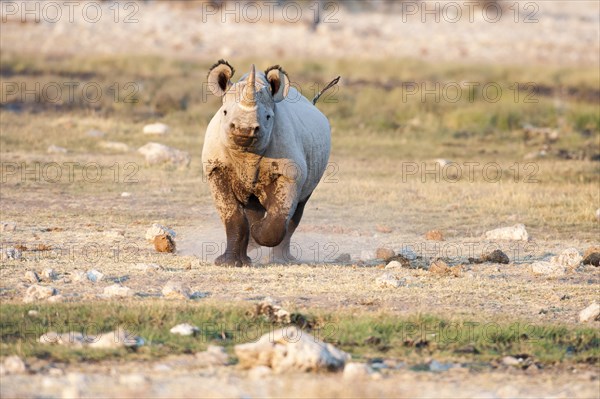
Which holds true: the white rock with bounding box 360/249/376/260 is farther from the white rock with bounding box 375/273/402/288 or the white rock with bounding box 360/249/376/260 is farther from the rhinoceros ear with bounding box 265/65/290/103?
the rhinoceros ear with bounding box 265/65/290/103

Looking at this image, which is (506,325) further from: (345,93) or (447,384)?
(345,93)

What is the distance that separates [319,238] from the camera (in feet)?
44.8

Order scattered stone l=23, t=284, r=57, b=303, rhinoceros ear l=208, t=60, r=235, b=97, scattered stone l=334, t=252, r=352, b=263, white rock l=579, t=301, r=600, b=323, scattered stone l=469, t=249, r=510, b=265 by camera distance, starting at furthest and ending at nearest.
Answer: scattered stone l=469, t=249, r=510, b=265 → scattered stone l=334, t=252, r=352, b=263 → rhinoceros ear l=208, t=60, r=235, b=97 → white rock l=579, t=301, r=600, b=323 → scattered stone l=23, t=284, r=57, b=303

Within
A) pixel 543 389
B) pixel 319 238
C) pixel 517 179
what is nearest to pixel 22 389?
pixel 543 389

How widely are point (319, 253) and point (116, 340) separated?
5.30 m

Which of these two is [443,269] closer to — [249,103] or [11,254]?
[249,103]

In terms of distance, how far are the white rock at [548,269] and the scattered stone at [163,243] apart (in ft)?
11.4

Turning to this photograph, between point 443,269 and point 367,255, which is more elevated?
point 443,269

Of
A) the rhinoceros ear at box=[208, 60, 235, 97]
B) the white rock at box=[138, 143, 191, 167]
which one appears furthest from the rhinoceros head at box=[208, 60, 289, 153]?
the white rock at box=[138, 143, 191, 167]

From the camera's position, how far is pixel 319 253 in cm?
1266

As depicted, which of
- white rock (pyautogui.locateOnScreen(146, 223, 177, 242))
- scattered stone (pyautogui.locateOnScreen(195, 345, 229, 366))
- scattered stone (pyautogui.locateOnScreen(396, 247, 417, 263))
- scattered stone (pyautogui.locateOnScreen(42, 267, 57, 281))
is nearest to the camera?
scattered stone (pyautogui.locateOnScreen(195, 345, 229, 366))

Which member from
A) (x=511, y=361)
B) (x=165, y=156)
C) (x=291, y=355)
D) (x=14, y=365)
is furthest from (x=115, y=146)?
(x=291, y=355)

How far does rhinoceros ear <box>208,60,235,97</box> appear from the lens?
1064 cm

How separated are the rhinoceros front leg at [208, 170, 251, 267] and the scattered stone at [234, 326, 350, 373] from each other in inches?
141
